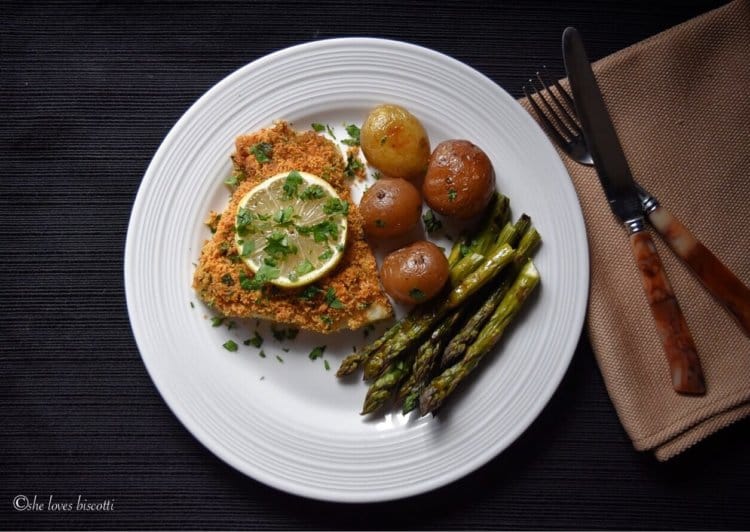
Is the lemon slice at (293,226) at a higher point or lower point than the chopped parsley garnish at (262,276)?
higher

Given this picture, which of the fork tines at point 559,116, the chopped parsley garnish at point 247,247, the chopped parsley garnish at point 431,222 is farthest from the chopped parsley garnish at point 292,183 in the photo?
the fork tines at point 559,116

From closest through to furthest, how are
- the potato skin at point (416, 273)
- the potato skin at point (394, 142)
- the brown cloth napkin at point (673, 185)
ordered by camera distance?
the potato skin at point (416, 273), the potato skin at point (394, 142), the brown cloth napkin at point (673, 185)

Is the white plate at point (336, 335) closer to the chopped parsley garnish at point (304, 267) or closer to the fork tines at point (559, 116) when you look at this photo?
the fork tines at point (559, 116)

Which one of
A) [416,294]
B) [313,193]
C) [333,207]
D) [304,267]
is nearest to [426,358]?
[416,294]

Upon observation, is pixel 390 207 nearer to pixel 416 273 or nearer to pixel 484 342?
pixel 416 273

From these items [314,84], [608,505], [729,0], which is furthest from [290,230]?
[729,0]

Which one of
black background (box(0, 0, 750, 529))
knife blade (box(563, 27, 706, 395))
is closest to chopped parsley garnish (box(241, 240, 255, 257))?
black background (box(0, 0, 750, 529))
